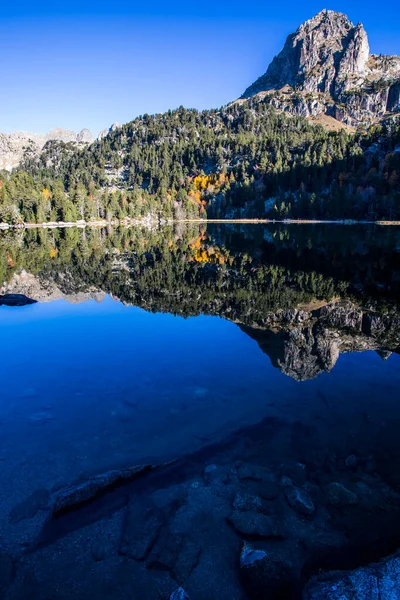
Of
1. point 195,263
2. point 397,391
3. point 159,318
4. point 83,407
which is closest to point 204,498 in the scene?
point 83,407

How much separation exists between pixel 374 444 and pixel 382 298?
684 inches

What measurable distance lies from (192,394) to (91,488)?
538cm

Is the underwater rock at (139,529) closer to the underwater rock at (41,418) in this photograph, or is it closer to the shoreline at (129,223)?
the underwater rock at (41,418)

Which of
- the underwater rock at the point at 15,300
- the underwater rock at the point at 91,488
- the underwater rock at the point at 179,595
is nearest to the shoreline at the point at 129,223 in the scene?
the underwater rock at the point at 15,300

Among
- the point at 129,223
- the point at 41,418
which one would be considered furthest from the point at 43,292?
the point at 129,223

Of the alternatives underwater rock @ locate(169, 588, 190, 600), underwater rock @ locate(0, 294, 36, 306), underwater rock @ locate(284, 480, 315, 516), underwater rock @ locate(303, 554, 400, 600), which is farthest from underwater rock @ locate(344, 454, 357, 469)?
underwater rock @ locate(0, 294, 36, 306)

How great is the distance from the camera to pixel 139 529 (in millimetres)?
7367

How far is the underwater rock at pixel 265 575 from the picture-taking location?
6.04m

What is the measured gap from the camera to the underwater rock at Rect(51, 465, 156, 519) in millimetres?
7844

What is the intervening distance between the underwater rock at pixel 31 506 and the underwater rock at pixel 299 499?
555 cm

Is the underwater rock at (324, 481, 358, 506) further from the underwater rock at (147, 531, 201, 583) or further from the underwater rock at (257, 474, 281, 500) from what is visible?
the underwater rock at (147, 531, 201, 583)

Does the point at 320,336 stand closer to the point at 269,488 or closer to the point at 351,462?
the point at 351,462

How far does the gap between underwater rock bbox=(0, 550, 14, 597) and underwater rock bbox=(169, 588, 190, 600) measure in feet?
9.85

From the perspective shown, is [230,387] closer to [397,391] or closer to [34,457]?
[397,391]
